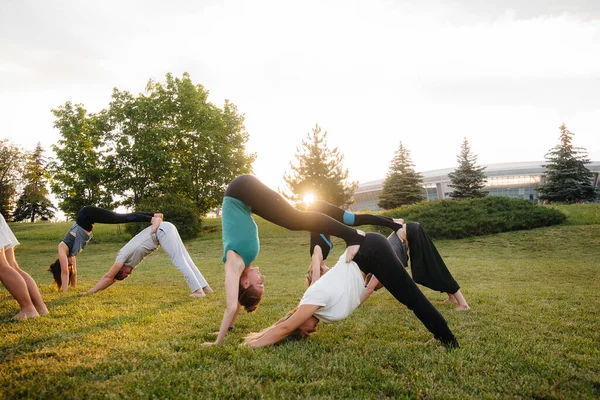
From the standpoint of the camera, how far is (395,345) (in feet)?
13.5

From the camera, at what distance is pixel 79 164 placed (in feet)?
94.0

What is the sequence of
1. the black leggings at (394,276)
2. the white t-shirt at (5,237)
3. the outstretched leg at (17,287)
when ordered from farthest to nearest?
the white t-shirt at (5,237), the outstretched leg at (17,287), the black leggings at (394,276)

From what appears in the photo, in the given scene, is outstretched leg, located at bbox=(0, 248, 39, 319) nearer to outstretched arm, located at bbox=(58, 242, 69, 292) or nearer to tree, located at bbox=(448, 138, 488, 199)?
outstretched arm, located at bbox=(58, 242, 69, 292)

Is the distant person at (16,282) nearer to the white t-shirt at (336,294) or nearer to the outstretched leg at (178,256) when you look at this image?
the outstretched leg at (178,256)

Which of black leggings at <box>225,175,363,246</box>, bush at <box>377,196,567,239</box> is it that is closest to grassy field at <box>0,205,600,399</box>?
black leggings at <box>225,175,363,246</box>

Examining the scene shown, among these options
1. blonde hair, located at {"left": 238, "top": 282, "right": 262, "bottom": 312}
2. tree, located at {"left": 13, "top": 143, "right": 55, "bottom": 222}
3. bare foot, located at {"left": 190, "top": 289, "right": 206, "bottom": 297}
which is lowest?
bare foot, located at {"left": 190, "top": 289, "right": 206, "bottom": 297}

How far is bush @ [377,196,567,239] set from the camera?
20109 mm

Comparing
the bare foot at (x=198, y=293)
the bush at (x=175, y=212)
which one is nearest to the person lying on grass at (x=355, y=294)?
the bare foot at (x=198, y=293)

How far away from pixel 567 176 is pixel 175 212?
123 feet

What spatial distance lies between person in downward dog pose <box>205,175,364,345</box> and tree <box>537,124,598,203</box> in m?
40.2

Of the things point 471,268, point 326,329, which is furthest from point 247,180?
point 471,268

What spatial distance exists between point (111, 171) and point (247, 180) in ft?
93.2

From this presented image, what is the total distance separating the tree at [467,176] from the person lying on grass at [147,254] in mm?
38315

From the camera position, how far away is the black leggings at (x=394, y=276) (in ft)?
12.7
